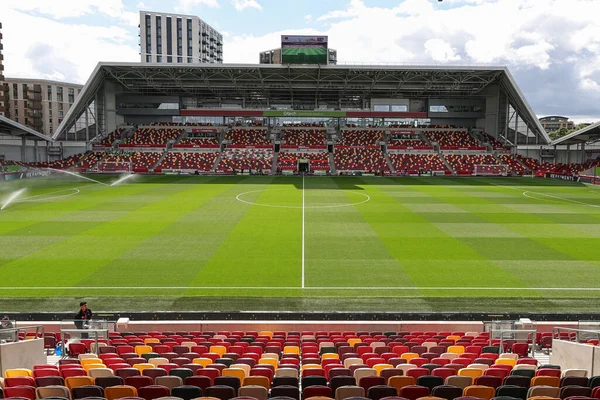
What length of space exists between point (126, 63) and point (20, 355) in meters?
77.0

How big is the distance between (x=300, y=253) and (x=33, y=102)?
131 m

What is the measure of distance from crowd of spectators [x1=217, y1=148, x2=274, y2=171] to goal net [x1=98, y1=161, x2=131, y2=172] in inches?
597

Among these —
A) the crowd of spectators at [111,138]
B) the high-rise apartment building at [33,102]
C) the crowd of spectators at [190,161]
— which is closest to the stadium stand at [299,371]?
the crowd of spectators at [190,161]

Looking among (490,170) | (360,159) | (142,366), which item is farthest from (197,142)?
(142,366)

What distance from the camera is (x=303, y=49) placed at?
75188 millimetres

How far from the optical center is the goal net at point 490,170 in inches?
3070

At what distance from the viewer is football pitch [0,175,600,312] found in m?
18.3

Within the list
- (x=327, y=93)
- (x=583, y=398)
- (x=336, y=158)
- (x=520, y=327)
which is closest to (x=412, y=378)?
(x=583, y=398)

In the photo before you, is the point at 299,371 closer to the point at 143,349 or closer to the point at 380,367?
the point at 380,367

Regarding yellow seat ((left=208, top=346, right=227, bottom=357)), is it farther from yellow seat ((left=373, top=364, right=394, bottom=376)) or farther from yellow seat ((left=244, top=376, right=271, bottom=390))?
yellow seat ((left=373, top=364, right=394, bottom=376))

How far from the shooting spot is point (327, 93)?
9369 cm

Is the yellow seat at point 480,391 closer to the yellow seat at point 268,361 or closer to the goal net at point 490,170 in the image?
the yellow seat at point 268,361

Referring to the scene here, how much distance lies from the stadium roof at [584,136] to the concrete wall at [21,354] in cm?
7684

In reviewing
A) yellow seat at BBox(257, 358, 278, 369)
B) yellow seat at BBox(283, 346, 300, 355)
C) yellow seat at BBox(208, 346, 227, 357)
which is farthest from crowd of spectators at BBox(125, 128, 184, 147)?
yellow seat at BBox(257, 358, 278, 369)
